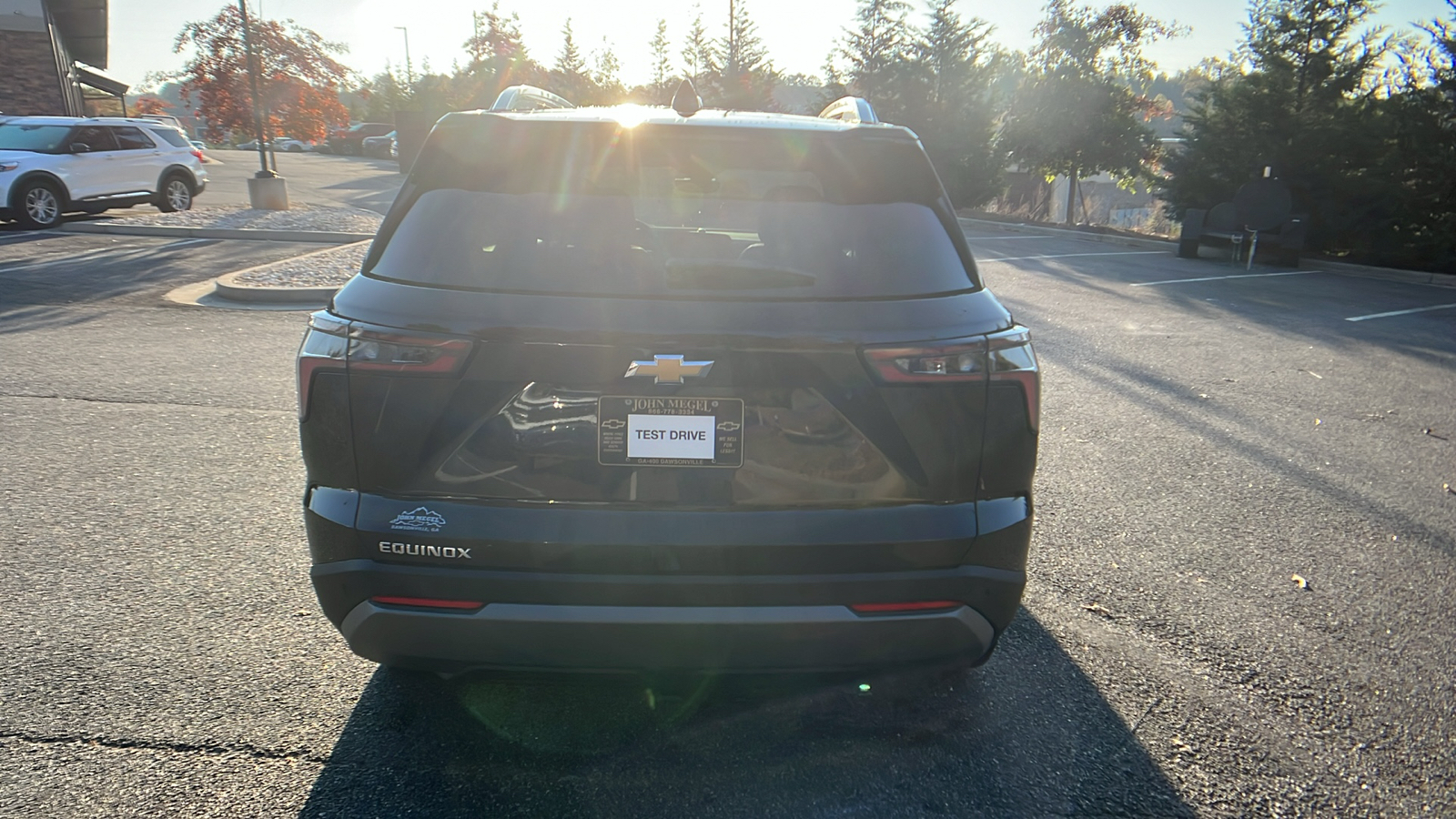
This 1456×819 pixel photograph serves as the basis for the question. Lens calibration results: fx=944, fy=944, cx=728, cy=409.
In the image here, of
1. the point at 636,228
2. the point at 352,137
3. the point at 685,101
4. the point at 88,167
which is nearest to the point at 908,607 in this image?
the point at 636,228

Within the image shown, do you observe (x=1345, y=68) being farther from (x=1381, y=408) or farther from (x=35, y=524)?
(x=35, y=524)

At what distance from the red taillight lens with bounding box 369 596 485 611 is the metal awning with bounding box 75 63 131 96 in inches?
1642

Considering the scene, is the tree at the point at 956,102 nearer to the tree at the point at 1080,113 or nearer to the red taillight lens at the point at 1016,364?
the tree at the point at 1080,113

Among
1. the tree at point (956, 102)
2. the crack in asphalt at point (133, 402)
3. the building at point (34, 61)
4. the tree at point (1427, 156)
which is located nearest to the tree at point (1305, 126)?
the tree at point (1427, 156)

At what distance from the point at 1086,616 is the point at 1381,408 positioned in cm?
487

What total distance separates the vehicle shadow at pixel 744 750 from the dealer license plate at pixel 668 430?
65 cm

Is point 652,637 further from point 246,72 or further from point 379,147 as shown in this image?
point 379,147

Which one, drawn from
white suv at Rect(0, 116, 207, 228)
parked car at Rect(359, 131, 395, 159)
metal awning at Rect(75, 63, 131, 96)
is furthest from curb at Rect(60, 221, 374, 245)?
parked car at Rect(359, 131, 395, 159)

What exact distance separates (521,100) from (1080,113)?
2641 cm

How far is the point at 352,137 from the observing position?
52.1 metres

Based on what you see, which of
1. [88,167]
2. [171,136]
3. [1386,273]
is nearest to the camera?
[1386,273]

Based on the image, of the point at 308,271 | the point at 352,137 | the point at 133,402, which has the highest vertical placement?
the point at 352,137

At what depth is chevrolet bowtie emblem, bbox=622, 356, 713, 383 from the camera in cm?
227

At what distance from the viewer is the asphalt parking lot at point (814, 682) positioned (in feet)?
8.48
